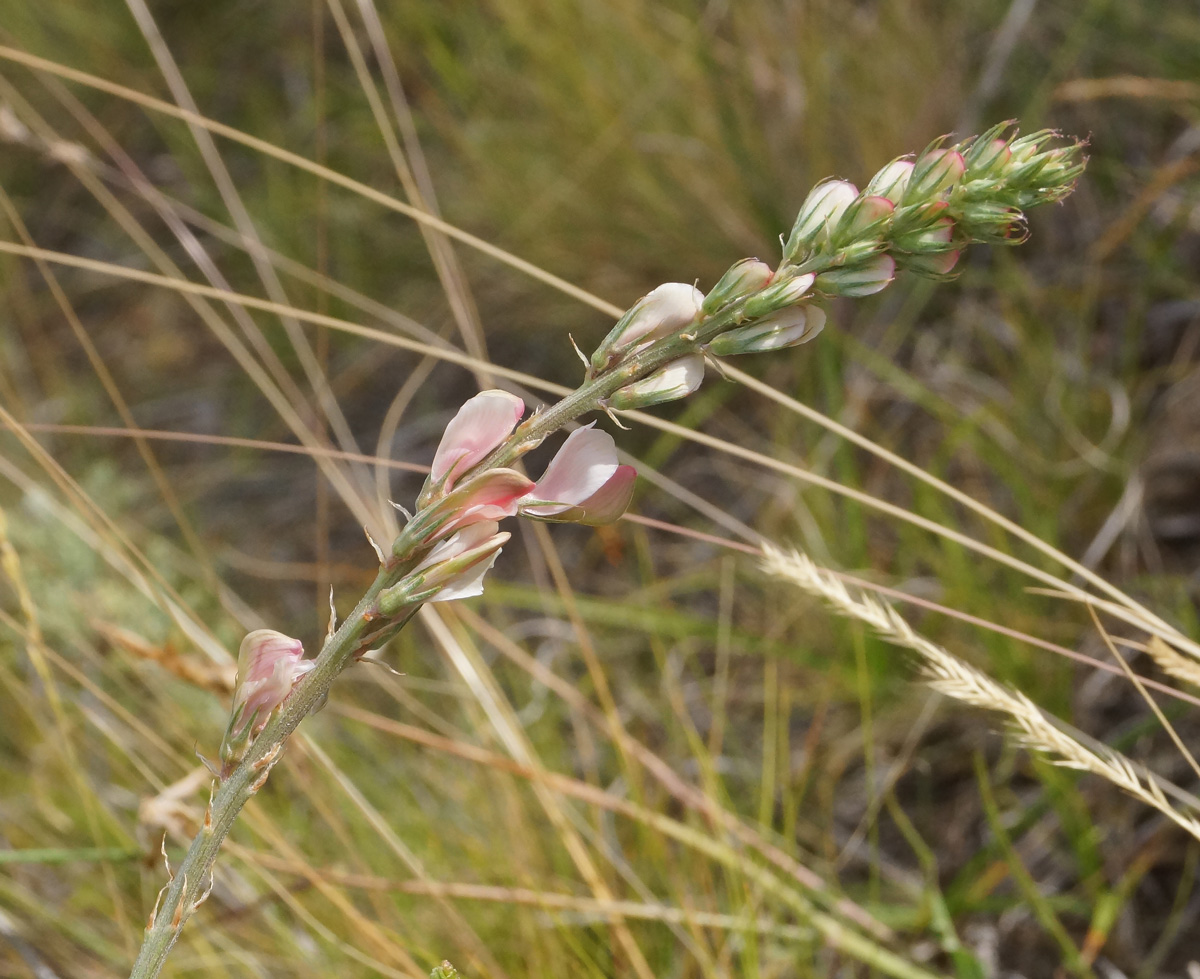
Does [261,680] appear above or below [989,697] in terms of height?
above

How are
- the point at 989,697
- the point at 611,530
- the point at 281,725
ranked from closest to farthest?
the point at 281,725
the point at 989,697
the point at 611,530

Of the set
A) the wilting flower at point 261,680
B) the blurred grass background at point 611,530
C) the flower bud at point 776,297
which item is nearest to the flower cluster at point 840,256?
the flower bud at point 776,297

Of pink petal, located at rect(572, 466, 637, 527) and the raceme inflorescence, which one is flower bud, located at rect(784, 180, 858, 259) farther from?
pink petal, located at rect(572, 466, 637, 527)

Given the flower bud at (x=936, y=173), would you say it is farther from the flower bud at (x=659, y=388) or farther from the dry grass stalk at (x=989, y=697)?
the dry grass stalk at (x=989, y=697)

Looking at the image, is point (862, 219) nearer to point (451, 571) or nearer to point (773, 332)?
point (773, 332)

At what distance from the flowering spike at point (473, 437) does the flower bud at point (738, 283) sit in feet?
0.31

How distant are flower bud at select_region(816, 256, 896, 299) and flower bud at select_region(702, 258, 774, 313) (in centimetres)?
3

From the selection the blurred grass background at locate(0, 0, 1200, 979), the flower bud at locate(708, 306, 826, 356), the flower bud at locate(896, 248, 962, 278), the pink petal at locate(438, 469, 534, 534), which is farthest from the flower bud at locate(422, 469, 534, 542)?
the blurred grass background at locate(0, 0, 1200, 979)

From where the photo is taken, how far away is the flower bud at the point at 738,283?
0.45 meters

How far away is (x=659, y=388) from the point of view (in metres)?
0.44

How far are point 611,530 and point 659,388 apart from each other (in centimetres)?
127

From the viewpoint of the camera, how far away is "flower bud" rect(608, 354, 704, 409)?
0.44 m

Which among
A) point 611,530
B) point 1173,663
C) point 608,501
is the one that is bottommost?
point 611,530

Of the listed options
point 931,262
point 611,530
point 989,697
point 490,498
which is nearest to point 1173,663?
point 989,697
